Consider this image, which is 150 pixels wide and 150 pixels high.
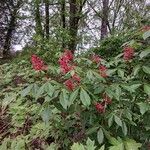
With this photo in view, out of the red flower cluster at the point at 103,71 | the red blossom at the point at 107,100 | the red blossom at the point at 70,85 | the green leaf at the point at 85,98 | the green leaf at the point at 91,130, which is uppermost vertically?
the red flower cluster at the point at 103,71

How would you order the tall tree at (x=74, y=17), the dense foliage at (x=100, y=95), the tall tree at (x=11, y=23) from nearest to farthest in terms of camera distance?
the dense foliage at (x=100, y=95) → the tall tree at (x=74, y=17) → the tall tree at (x=11, y=23)

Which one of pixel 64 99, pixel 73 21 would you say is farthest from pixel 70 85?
pixel 73 21

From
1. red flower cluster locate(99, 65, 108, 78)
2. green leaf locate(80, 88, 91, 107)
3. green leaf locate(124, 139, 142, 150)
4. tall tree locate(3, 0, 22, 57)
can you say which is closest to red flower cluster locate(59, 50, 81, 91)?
green leaf locate(80, 88, 91, 107)

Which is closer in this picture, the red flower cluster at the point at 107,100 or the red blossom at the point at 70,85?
the red blossom at the point at 70,85

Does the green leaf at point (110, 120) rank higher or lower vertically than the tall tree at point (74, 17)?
lower

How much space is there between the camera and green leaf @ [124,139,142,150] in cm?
332

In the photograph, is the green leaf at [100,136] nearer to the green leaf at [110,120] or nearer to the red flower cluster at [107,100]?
the green leaf at [110,120]

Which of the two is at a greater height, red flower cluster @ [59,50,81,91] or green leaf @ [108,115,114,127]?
red flower cluster @ [59,50,81,91]

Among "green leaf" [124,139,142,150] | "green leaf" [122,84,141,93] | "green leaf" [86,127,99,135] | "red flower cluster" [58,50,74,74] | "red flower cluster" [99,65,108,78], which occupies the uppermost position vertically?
"red flower cluster" [58,50,74,74]

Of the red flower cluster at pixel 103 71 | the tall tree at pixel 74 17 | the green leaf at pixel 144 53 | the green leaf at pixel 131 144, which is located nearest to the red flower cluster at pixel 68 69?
the red flower cluster at pixel 103 71

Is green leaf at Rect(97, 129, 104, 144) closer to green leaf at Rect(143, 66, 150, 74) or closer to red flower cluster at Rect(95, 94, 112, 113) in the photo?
red flower cluster at Rect(95, 94, 112, 113)

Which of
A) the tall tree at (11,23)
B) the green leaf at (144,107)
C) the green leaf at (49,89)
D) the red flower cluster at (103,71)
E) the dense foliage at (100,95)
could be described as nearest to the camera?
the green leaf at (49,89)

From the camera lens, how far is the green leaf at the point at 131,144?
3322 millimetres

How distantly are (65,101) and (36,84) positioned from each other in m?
0.28
